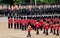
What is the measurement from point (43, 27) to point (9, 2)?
39.8 metres

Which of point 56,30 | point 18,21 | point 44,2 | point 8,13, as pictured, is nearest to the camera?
point 56,30

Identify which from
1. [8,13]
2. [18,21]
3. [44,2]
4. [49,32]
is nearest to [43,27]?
[49,32]

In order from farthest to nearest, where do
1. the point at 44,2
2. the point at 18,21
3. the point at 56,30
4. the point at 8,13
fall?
the point at 44,2 → the point at 8,13 → the point at 18,21 → the point at 56,30

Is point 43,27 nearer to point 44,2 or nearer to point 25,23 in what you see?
point 25,23

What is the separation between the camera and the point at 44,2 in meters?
66.1

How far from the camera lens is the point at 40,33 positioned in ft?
95.6

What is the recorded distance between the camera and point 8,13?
156 feet

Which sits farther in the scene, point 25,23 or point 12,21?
point 12,21

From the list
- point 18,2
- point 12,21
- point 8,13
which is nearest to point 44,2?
point 18,2

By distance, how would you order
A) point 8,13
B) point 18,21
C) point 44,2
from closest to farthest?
point 18,21 < point 8,13 < point 44,2

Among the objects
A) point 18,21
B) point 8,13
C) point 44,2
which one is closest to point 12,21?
point 18,21

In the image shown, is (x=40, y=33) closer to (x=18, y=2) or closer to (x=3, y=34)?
(x=3, y=34)

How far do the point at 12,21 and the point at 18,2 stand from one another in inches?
1324

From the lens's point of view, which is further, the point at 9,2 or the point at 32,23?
Result: the point at 9,2
